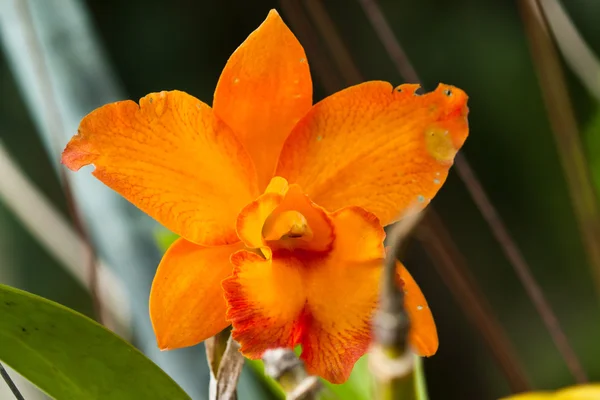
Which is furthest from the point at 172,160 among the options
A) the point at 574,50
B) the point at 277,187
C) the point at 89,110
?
the point at 574,50

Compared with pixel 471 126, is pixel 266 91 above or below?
above

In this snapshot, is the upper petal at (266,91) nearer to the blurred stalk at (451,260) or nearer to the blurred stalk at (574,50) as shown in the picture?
the blurred stalk at (451,260)

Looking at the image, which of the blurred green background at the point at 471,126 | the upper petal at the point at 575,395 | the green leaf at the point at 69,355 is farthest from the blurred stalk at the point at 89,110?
the upper petal at the point at 575,395

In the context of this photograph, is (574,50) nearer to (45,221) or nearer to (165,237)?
(165,237)

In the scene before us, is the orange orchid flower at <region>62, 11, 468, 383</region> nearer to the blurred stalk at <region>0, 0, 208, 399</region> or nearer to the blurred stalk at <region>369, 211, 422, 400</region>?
the blurred stalk at <region>369, 211, 422, 400</region>

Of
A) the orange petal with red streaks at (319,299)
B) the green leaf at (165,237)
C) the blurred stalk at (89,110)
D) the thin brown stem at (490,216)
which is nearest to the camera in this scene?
the orange petal with red streaks at (319,299)

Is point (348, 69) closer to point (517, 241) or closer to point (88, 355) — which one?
point (88, 355)

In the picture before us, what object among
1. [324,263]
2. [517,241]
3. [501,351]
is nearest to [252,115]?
[324,263]
